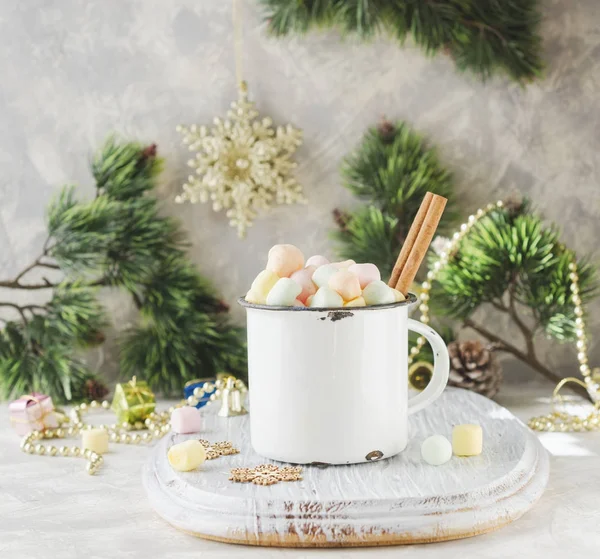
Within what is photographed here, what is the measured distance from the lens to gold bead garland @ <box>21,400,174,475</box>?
0.81 meters

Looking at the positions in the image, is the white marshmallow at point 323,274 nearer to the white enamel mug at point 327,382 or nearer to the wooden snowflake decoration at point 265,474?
the white enamel mug at point 327,382

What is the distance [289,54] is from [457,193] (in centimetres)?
32

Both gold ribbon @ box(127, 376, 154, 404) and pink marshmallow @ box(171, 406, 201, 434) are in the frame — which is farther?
gold ribbon @ box(127, 376, 154, 404)

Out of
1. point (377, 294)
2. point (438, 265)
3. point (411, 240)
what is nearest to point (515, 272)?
point (438, 265)

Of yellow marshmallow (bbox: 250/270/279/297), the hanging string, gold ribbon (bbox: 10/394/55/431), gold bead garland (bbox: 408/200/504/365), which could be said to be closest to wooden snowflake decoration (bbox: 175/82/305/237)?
the hanging string

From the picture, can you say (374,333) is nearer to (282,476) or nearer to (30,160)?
(282,476)

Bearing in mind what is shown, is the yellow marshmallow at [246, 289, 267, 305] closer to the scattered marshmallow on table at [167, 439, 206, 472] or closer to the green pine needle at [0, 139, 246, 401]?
the scattered marshmallow on table at [167, 439, 206, 472]

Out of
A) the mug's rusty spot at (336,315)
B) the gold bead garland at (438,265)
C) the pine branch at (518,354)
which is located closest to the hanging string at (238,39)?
the gold bead garland at (438,265)

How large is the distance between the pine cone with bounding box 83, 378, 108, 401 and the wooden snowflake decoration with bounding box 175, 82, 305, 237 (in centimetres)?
29

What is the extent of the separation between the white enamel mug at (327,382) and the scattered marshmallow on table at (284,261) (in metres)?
0.04

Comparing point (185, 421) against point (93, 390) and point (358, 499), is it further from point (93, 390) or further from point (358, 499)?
point (93, 390)

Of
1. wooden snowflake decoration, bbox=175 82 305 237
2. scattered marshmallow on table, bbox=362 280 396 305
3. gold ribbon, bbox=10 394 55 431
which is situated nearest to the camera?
scattered marshmallow on table, bbox=362 280 396 305

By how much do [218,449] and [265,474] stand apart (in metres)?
0.09

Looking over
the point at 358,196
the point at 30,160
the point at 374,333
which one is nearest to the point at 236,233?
the point at 358,196
